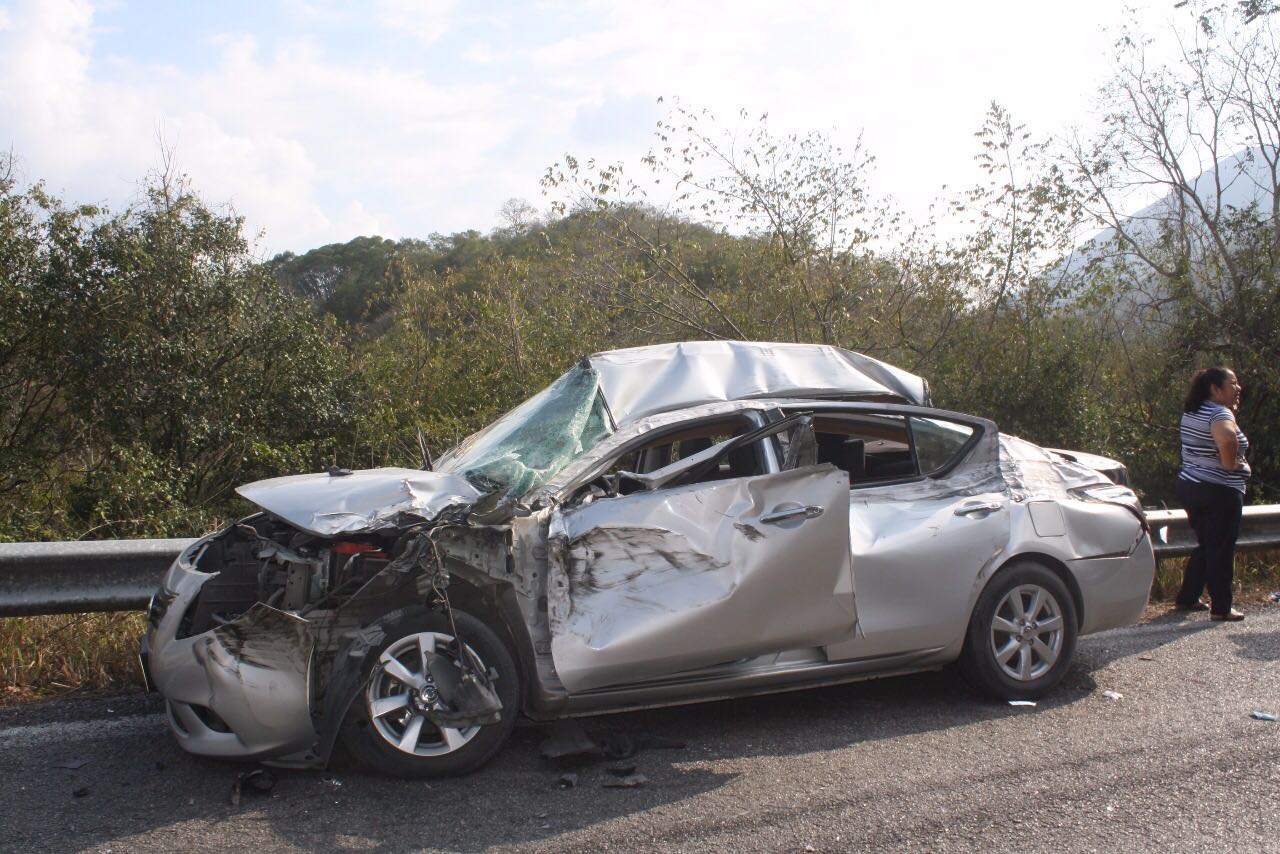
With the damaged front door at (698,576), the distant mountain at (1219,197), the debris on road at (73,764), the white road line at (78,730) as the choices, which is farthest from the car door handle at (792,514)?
the distant mountain at (1219,197)

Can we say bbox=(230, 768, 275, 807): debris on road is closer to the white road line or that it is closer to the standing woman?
the white road line

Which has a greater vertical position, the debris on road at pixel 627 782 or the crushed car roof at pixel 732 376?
the crushed car roof at pixel 732 376

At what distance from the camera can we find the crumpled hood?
14.3ft

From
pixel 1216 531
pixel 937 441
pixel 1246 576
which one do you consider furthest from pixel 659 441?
pixel 1246 576

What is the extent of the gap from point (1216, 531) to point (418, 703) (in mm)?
5866

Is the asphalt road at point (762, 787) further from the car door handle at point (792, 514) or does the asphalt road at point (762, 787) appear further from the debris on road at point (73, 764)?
the car door handle at point (792, 514)

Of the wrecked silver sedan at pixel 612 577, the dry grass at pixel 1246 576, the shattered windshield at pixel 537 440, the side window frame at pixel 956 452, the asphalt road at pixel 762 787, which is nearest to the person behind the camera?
the asphalt road at pixel 762 787

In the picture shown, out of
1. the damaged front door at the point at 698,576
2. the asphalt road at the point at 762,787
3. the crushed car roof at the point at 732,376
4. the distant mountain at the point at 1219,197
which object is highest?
the distant mountain at the point at 1219,197

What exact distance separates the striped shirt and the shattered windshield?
457cm

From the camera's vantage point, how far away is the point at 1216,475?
7469 millimetres

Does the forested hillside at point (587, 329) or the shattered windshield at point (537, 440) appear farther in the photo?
the forested hillside at point (587, 329)

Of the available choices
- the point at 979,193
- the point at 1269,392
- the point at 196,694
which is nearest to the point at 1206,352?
the point at 1269,392

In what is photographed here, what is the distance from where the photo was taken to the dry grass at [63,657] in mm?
5473

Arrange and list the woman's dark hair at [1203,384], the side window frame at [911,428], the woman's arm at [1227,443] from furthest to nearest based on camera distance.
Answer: the woman's dark hair at [1203,384] < the woman's arm at [1227,443] < the side window frame at [911,428]
